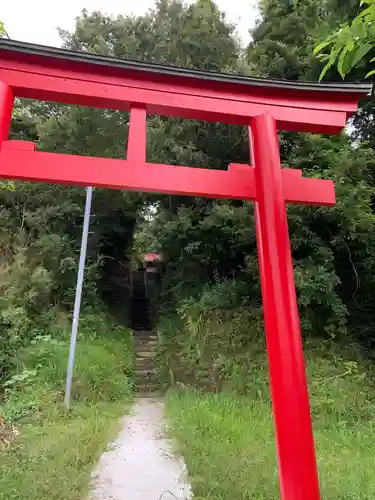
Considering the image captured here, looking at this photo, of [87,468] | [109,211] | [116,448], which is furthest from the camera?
[109,211]

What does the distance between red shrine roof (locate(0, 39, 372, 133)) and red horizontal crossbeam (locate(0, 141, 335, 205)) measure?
51 centimetres

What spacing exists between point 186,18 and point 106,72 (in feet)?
Result: 23.4

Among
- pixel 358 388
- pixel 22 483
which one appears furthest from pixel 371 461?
pixel 22 483

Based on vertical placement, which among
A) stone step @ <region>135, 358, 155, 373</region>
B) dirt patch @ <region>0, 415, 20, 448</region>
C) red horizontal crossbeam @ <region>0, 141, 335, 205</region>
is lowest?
dirt patch @ <region>0, 415, 20, 448</region>

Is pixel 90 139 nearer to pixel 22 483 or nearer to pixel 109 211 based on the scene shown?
pixel 109 211

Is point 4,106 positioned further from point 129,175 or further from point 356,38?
point 356,38

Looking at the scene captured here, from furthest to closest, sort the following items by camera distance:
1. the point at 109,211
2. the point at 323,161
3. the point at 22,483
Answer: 1. the point at 109,211
2. the point at 323,161
3. the point at 22,483

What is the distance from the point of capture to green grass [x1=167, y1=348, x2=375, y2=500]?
141 inches

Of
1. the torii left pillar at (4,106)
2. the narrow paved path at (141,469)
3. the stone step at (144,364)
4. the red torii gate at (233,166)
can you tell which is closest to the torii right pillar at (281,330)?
the red torii gate at (233,166)

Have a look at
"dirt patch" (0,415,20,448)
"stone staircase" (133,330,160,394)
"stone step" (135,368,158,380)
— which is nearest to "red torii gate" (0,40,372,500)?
"dirt patch" (0,415,20,448)

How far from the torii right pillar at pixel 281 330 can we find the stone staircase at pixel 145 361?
5.48 metres

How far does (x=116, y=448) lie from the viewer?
15.6 ft

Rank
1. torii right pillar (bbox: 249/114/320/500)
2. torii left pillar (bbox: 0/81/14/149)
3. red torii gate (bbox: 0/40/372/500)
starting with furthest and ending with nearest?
1. torii left pillar (bbox: 0/81/14/149)
2. red torii gate (bbox: 0/40/372/500)
3. torii right pillar (bbox: 249/114/320/500)

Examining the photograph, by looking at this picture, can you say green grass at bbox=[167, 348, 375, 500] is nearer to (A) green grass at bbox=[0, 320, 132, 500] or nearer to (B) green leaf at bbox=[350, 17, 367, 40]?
(A) green grass at bbox=[0, 320, 132, 500]
